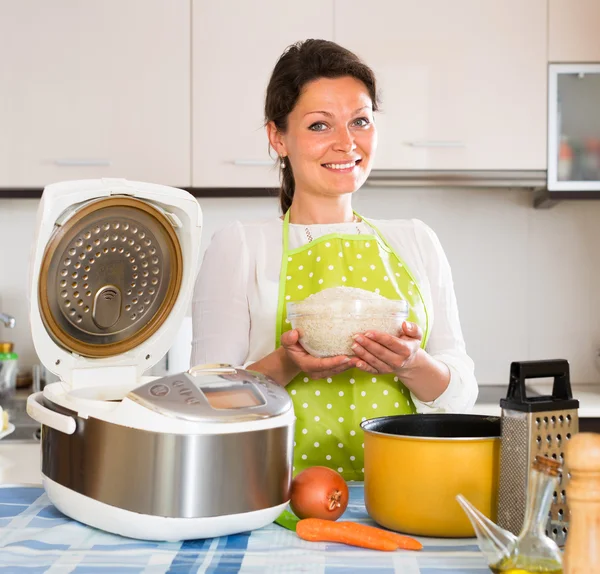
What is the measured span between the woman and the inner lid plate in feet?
1.08

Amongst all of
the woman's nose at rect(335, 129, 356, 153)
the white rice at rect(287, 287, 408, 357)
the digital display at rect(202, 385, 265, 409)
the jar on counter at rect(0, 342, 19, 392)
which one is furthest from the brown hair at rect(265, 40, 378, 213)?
the jar on counter at rect(0, 342, 19, 392)

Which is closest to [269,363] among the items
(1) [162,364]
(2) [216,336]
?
(2) [216,336]

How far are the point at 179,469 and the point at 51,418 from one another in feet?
0.59

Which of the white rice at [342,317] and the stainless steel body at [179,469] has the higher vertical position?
the white rice at [342,317]

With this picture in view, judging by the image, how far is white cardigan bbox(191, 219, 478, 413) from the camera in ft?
4.46

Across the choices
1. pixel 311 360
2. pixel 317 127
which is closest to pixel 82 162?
pixel 317 127

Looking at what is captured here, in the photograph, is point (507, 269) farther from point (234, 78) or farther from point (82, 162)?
point (82, 162)

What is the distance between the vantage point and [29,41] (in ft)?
8.26

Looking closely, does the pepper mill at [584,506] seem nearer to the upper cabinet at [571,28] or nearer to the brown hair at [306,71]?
the brown hair at [306,71]

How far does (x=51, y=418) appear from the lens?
34.6 inches

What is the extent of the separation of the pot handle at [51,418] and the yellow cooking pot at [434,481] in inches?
12.5

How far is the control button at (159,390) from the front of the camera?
81 cm

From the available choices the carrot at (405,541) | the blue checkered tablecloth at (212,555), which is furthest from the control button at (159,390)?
the carrot at (405,541)

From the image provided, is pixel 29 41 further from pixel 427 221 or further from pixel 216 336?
pixel 216 336
